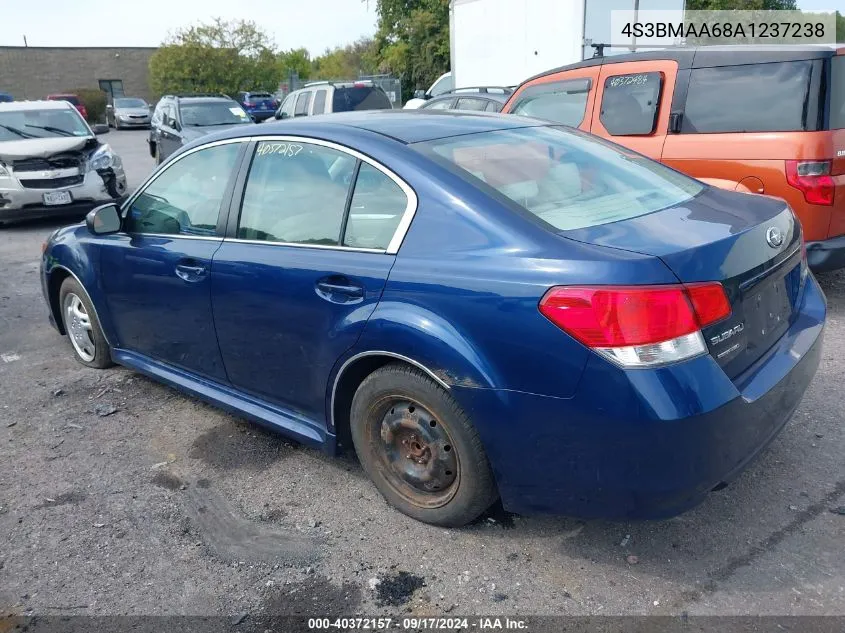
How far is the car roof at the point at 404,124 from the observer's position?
317cm

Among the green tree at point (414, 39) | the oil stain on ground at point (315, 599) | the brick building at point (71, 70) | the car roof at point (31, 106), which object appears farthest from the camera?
the brick building at point (71, 70)

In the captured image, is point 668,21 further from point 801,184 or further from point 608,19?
point 801,184

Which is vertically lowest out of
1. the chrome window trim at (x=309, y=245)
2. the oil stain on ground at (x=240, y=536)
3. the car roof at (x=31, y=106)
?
the oil stain on ground at (x=240, y=536)

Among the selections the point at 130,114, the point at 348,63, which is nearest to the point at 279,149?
the point at 130,114

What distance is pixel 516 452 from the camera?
100 inches

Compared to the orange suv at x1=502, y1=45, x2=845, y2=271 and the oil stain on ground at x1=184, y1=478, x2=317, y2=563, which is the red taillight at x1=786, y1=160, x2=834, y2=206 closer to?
the orange suv at x1=502, y1=45, x2=845, y2=271

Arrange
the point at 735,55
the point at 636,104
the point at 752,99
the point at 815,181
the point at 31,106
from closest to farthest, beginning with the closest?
the point at 815,181 → the point at 752,99 → the point at 735,55 → the point at 636,104 → the point at 31,106

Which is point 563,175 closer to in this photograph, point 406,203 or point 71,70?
point 406,203

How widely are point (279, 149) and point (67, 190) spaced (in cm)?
773

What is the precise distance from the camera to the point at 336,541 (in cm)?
298

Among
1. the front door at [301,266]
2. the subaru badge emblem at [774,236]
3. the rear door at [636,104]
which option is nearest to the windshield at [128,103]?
the rear door at [636,104]

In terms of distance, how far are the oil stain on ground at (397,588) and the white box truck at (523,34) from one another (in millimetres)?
10647

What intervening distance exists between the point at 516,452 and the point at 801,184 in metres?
3.73

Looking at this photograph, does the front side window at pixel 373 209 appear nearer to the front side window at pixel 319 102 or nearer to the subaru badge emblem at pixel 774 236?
the subaru badge emblem at pixel 774 236
